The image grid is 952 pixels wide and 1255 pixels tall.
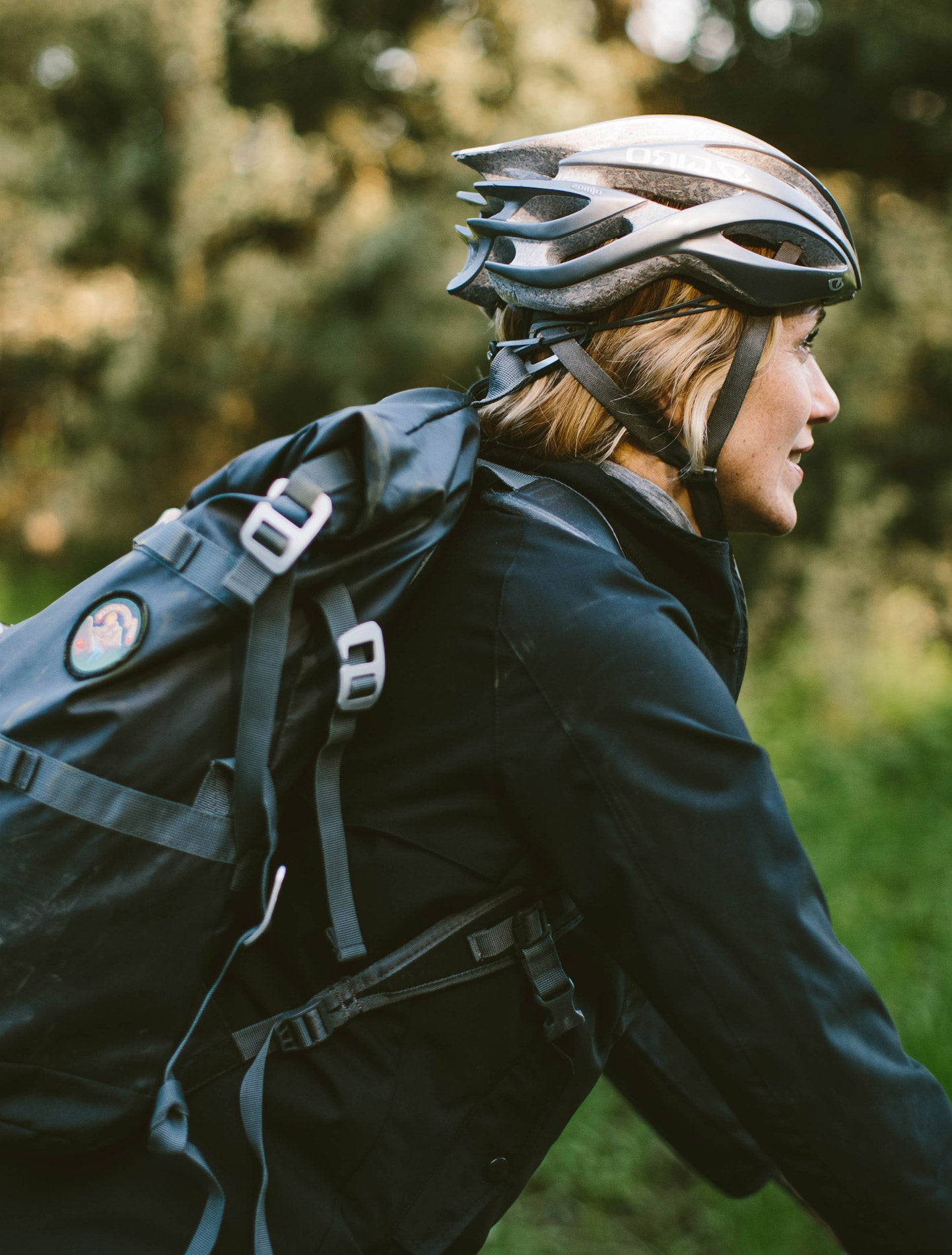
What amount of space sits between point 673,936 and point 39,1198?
0.83 m

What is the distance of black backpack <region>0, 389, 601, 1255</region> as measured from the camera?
3.87 ft

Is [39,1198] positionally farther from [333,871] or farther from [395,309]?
[395,309]

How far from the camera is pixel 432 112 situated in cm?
916

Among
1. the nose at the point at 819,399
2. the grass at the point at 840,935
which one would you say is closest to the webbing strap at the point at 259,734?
the nose at the point at 819,399

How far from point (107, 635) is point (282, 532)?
0.78 feet

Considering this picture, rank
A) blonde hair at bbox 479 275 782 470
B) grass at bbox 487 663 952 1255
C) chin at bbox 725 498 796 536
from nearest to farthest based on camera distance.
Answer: blonde hair at bbox 479 275 782 470, chin at bbox 725 498 796 536, grass at bbox 487 663 952 1255

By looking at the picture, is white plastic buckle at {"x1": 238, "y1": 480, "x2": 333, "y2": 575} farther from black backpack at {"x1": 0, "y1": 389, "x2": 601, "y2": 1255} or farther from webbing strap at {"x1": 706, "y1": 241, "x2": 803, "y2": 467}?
webbing strap at {"x1": 706, "y1": 241, "x2": 803, "y2": 467}

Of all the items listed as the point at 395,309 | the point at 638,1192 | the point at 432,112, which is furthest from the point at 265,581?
the point at 432,112

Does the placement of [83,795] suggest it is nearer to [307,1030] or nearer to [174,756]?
[174,756]

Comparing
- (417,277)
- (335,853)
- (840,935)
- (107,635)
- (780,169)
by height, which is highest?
(780,169)

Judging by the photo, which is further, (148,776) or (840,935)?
(840,935)

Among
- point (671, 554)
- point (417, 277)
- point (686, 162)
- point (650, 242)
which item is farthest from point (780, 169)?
point (417, 277)

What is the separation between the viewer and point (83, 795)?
1.17 meters

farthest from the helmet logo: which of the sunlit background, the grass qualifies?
the sunlit background
